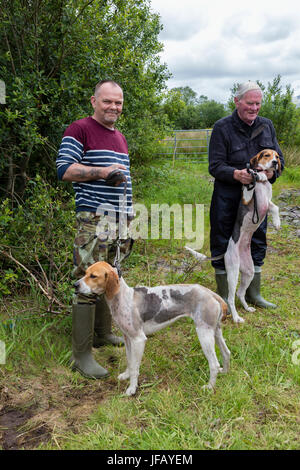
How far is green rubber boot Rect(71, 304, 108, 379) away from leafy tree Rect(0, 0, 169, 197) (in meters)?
2.41

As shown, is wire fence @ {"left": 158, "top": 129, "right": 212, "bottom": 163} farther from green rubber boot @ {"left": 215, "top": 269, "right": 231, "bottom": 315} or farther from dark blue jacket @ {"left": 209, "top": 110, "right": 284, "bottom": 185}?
green rubber boot @ {"left": 215, "top": 269, "right": 231, "bottom": 315}

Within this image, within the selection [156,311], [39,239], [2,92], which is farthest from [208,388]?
[2,92]

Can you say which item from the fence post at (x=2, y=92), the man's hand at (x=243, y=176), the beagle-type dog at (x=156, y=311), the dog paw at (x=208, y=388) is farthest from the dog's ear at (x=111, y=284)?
the fence post at (x=2, y=92)

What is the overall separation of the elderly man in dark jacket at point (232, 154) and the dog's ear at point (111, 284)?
191 cm

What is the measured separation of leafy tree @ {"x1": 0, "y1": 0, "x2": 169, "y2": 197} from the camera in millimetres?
4648

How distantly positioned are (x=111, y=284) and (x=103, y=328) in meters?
1.21

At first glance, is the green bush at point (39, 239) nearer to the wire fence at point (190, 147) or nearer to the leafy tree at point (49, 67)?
the leafy tree at point (49, 67)

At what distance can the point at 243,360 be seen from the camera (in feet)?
11.4

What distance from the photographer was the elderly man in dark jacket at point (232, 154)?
13.3 feet

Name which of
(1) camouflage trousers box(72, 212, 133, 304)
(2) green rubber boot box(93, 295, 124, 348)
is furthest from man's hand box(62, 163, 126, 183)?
(2) green rubber boot box(93, 295, 124, 348)

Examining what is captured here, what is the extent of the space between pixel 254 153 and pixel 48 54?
10.6ft

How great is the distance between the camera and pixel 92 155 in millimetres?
3156
